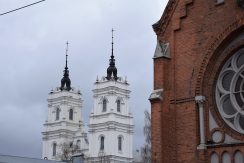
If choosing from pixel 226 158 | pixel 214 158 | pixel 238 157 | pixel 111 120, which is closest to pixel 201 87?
pixel 214 158

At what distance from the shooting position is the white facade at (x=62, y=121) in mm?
111062

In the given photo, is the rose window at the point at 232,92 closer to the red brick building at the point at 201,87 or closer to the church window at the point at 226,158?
the red brick building at the point at 201,87

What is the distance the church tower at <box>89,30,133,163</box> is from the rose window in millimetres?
83617

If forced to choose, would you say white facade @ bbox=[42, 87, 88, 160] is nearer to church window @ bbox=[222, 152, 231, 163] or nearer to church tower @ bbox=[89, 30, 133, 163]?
church tower @ bbox=[89, 30, 133, 163]

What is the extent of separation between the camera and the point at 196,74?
627 inches

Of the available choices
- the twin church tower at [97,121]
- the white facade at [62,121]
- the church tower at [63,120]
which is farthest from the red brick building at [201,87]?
the white facade at [62,121]

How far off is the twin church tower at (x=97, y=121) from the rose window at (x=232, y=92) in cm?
7913

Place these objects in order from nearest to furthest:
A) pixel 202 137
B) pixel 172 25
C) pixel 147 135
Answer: pixel 202 137 → pixel 172 25 → pixel 147 135

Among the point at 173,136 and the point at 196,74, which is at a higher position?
the point at 196,74

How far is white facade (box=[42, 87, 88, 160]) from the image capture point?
111062 millimetres

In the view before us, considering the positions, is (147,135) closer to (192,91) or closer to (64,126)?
(192,91)

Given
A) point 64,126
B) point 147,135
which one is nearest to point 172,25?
point 147,135

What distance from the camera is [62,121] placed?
112 m

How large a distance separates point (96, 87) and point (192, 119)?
3566 inches
